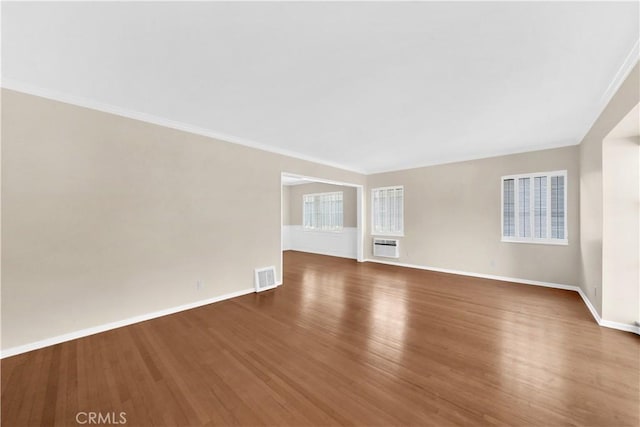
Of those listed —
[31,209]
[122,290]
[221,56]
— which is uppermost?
[221,56]

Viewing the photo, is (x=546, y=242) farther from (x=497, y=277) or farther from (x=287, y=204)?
(x=287, y=204)

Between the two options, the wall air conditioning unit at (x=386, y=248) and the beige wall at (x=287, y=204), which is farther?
the beige wall at (x=287, y=204)

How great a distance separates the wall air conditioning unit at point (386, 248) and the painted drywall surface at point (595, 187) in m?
3.34

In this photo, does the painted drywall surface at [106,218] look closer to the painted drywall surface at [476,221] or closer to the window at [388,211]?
the window at [388,211]

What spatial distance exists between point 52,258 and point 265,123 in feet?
9.09

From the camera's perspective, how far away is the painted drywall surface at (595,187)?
2219 mm

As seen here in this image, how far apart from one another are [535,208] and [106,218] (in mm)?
6903

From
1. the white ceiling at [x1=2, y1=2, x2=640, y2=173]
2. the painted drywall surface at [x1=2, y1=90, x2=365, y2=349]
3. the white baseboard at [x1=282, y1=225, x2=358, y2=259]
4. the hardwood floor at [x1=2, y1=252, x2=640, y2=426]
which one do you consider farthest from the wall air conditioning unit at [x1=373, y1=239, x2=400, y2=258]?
the painted drywall surface at [x1=2, y1=90, x2=365, y2=349]

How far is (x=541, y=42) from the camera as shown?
1749mm

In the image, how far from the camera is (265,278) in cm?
434

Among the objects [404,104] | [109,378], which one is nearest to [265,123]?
[404,104]

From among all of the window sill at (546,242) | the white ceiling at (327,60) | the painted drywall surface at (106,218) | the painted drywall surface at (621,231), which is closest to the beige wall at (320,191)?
the window sill at (546,242)

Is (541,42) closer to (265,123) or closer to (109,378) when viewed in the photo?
(265,123)

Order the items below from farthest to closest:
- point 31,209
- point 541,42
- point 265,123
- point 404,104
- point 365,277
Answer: point 365,277 → point 265,123 → point 404,104 → point 31,209 → point 541,42
